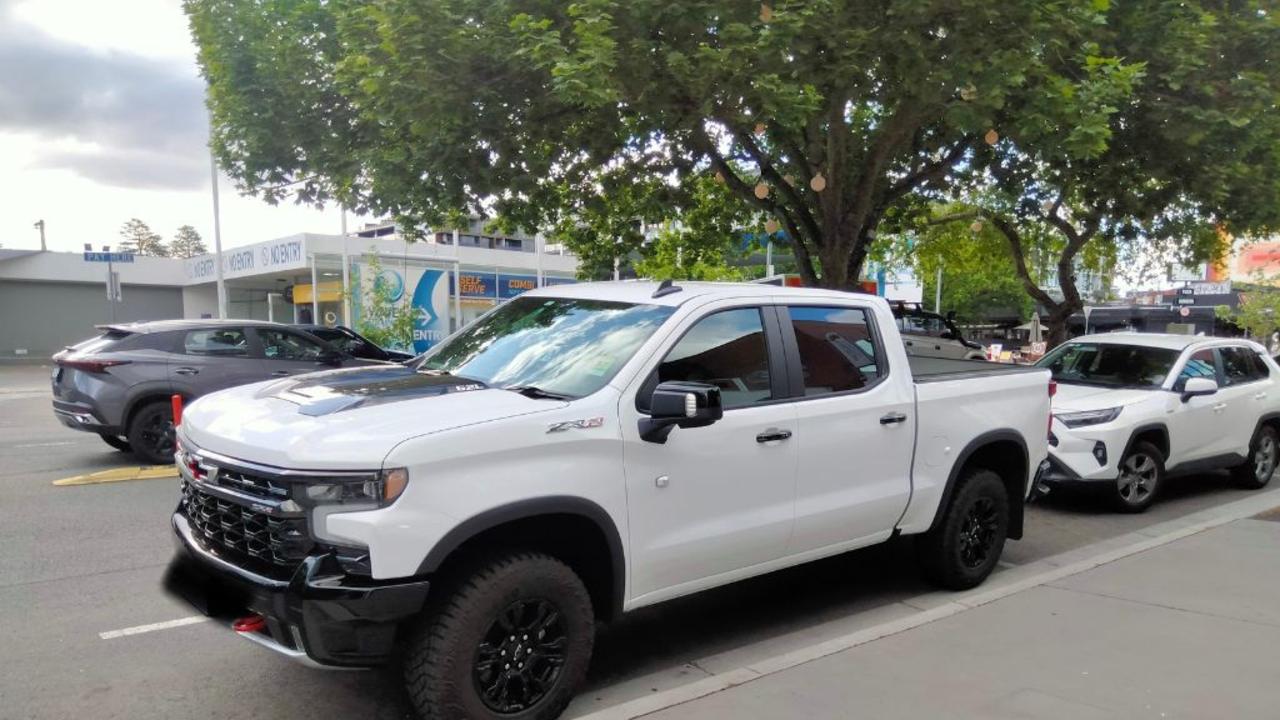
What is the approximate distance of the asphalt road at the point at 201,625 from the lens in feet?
13.0

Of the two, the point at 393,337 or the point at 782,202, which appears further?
the point at 393,337

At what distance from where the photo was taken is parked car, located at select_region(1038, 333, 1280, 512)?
25.8ft

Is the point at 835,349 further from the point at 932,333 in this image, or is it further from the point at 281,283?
the point at 281,283

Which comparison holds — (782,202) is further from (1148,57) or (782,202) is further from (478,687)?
(478,687)

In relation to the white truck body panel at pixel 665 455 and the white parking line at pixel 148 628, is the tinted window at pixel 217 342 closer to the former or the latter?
the white parking line at pixel 148 628

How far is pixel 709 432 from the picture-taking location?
13.4 feet

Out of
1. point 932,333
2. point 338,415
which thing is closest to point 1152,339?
point 338,415

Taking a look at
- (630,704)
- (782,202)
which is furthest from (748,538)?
(782,202)

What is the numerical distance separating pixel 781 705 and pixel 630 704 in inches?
25.2

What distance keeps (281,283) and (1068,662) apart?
3367 centimetres

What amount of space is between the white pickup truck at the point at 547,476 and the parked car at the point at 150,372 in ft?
19.6

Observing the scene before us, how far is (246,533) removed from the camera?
3.41m

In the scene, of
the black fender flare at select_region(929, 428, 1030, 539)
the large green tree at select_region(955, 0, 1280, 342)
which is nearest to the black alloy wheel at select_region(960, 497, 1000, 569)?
the black fender flare at select_region(929, 428, 1030, 539)

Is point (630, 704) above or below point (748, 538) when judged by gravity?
below
